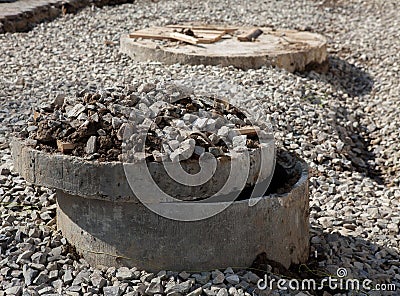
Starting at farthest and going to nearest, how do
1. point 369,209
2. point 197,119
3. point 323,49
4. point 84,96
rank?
point 323,49, point 369,209, point 84,96, point 197,119

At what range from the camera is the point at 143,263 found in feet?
12.0

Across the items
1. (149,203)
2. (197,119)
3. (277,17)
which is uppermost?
(197,119)

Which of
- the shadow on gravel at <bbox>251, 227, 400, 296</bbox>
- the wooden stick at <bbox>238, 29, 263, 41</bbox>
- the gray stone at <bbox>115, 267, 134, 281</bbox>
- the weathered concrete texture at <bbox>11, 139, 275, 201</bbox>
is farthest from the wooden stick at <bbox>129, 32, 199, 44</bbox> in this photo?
the gray stone at <bbox>115, 267, 134, 281</bbox>

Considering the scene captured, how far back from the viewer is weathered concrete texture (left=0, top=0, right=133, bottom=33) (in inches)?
396

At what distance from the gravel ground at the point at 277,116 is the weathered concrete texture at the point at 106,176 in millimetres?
423

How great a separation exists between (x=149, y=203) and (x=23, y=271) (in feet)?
2.60

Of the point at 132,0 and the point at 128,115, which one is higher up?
the point at 128,115

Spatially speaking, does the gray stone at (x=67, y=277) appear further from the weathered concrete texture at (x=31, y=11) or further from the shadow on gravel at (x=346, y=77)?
the weathered concrete texture at (x=31, y=11)

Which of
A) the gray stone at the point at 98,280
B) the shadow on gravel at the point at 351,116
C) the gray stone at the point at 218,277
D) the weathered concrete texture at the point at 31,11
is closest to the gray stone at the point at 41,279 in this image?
the gray stone at the point at 98,280

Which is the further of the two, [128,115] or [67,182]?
[128,115]

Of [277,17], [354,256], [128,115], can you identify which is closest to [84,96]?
[128,115]

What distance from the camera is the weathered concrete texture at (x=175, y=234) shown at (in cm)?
358

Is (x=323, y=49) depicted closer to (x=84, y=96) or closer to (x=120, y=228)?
(x=84, y=96)

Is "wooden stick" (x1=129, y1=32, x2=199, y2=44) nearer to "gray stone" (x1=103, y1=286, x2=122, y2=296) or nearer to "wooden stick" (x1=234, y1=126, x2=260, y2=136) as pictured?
"wooden stick" (x1=234, y1=126, x2=260, y2=136)
